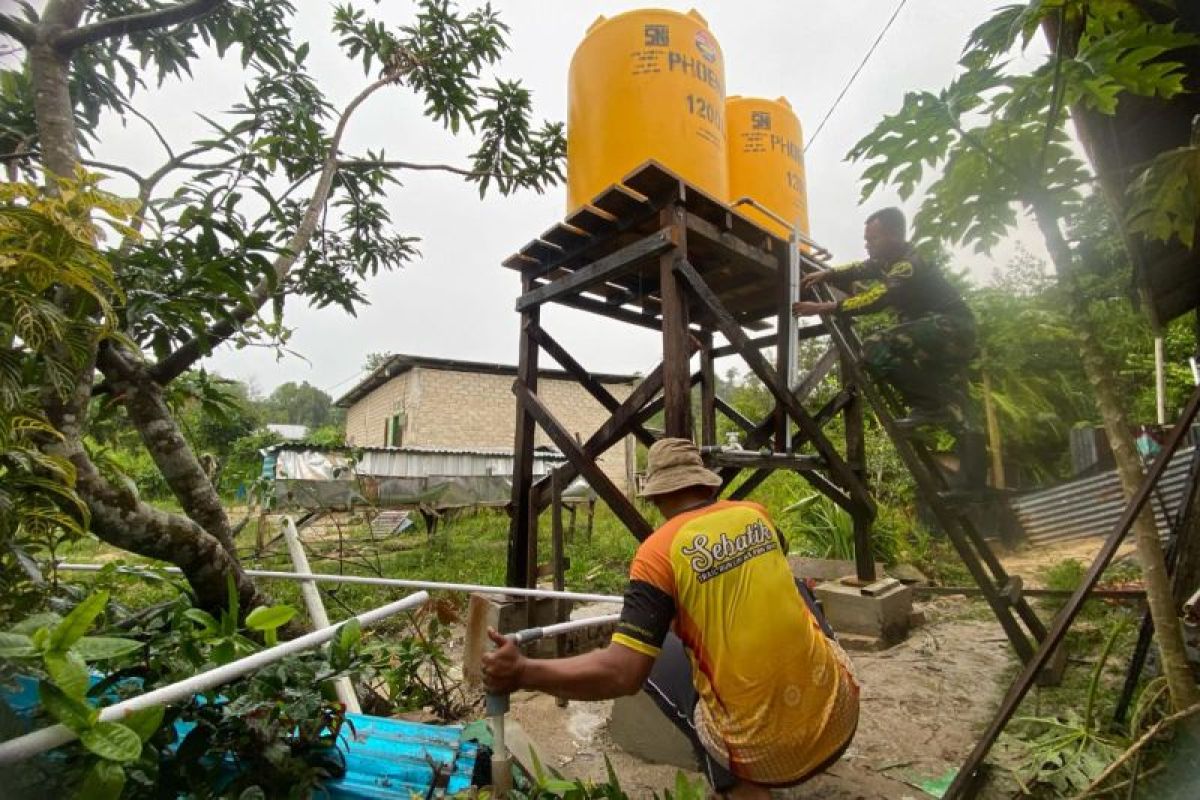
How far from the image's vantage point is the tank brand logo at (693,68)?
3590 millimetres

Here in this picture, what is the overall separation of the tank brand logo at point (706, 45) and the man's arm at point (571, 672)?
13.2 ft

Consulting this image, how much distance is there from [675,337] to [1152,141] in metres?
2.32

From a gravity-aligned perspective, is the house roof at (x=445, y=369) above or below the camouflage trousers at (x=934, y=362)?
above

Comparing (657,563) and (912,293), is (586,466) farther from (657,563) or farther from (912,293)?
(912,293)

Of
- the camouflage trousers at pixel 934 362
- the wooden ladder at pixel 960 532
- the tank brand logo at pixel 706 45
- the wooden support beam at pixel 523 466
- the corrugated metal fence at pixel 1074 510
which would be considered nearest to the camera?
the wooden ladder at pixel 960 532

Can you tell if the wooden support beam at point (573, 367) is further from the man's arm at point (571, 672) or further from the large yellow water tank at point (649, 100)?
the man's arm at point (571, 672)

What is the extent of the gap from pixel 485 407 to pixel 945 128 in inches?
702

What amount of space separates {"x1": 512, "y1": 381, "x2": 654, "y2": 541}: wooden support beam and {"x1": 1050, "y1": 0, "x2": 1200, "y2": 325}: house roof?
2692 millimetres

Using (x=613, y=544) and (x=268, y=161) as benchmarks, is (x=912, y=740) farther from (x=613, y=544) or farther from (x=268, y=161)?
(x=613, y=544)

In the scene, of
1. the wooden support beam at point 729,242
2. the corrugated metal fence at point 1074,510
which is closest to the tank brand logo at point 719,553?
the wooden support beam at point 729,242

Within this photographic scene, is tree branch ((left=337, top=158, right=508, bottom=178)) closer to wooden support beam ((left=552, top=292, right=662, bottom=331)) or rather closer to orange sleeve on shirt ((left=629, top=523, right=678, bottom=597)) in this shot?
wooden support beam ((left=552, top=292, right=662, bottom=331))

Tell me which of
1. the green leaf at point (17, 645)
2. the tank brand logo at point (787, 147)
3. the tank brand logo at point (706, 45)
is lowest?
the green leaf at point (17, 645)

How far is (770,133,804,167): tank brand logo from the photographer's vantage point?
4605 mm

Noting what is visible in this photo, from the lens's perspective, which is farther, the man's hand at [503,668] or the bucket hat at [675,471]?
the bucket hat at [675,471]
